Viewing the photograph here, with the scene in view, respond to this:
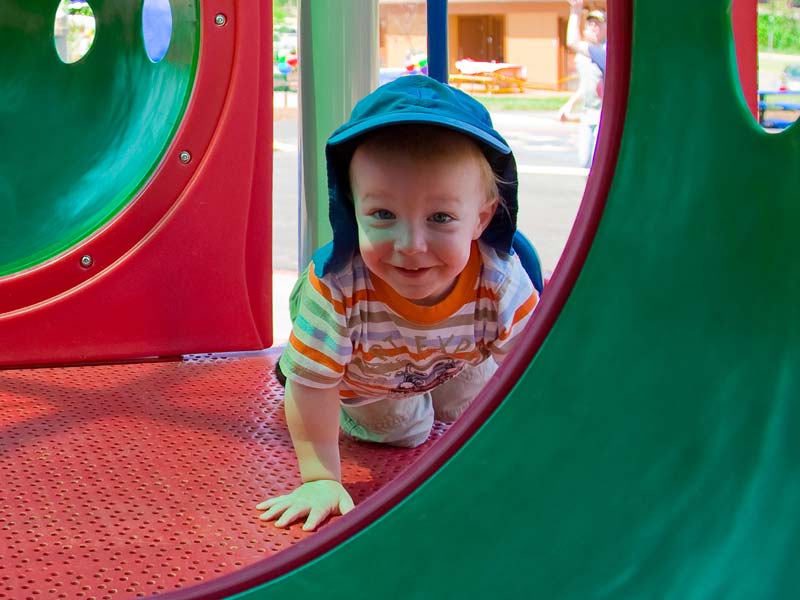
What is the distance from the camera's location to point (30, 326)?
71.7 inches

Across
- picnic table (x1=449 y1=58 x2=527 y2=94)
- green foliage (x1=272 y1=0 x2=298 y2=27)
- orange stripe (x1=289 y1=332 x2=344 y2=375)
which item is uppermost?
green foliage (x1=272 y1=0 x2=298 y2=27)

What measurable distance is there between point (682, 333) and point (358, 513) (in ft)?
0.90

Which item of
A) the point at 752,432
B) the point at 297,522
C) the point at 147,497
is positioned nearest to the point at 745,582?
the point at 752,432

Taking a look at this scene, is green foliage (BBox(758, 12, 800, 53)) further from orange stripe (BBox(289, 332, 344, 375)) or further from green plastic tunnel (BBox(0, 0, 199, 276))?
green plastic tunnel (BBox(0, 0, 199, 276))

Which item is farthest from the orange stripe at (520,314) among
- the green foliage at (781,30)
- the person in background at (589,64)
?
the person in background at (589,64)

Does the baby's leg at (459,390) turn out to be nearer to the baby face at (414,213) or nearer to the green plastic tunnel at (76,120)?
the baby face at (414,213)

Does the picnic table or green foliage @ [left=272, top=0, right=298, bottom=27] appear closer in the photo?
the picnic table

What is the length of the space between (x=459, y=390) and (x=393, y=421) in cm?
16

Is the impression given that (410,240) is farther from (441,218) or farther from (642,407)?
(642,407)

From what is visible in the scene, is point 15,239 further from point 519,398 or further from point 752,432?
point 752,432

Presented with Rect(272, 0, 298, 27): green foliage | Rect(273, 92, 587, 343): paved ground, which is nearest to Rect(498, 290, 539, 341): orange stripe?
Rect(273, 92, 587, 343): paved ground

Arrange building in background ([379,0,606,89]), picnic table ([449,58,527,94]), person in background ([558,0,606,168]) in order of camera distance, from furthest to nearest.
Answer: building in background ([379,0,606,89])
picnic table ([449,58,527,94])
person in background ([558,0,606,168])

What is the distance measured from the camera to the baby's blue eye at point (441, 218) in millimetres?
1169

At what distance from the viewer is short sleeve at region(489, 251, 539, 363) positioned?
1316 millimetres
